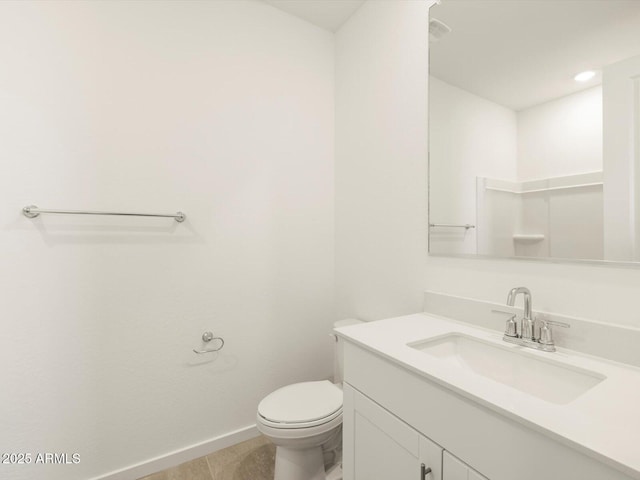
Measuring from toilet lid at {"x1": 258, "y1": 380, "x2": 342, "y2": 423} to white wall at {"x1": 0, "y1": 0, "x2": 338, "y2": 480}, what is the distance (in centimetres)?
38

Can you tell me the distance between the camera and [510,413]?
574 millimetres

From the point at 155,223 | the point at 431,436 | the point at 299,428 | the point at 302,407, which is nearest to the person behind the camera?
the point at 431,436

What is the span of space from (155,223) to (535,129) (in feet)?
5.40

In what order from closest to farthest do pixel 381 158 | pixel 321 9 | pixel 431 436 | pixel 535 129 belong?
pixel 431 436 < pixel 535 129 < pixel 381 158 < pixel 321 9

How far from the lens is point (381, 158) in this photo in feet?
5.32

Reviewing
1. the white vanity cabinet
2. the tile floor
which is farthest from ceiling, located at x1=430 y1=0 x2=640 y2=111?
the tile floor

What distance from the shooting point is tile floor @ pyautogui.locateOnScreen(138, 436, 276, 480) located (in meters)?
1.46

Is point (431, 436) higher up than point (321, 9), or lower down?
lower down

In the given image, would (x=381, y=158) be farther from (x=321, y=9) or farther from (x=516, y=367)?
(x=516, y=367)

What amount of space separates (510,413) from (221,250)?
4.69 feet

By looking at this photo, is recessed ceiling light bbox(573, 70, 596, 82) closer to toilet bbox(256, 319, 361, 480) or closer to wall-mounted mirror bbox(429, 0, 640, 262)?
wall-mounted mirror bbox(429, 0, 640, 262)

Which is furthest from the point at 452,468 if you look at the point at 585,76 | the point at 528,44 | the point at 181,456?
the point at 181,456

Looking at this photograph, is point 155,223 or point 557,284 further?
point 155,223

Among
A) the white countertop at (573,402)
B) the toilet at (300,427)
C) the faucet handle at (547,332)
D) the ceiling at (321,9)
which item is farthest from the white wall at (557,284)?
the ceiling at (321,9)
